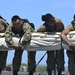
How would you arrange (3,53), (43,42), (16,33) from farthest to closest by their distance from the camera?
(3,53) < (16,33) < (43,42)

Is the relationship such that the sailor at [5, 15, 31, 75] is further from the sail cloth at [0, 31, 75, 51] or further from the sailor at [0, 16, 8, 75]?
the sailor at [0, 16, 8, 75]

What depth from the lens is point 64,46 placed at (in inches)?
520

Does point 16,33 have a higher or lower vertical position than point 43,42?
higher

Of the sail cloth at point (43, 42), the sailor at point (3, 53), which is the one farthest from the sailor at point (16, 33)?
the sailor at point (3, 53)

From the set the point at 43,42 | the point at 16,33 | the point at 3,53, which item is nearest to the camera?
the point at 43,42

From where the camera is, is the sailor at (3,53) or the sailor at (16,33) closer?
the sailor at (16,33)

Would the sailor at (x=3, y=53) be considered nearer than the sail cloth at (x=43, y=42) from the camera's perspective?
No

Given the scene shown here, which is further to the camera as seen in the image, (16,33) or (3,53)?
(3,53)

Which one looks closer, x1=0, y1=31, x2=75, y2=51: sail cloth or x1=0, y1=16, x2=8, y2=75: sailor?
x1=0, y1=31, x2=75, y2=51: sail cloth

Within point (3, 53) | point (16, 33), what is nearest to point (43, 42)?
point (16, 33)

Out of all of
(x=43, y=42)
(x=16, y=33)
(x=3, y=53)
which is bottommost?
(x=3, y=53)

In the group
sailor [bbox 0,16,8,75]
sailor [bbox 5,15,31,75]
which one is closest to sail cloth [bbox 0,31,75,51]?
sailor [bbox 5,15,31,75]

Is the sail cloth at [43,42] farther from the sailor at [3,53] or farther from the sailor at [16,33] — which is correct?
the sailor at [3,53]

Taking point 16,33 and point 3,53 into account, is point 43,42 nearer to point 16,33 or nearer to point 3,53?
point 16,33
